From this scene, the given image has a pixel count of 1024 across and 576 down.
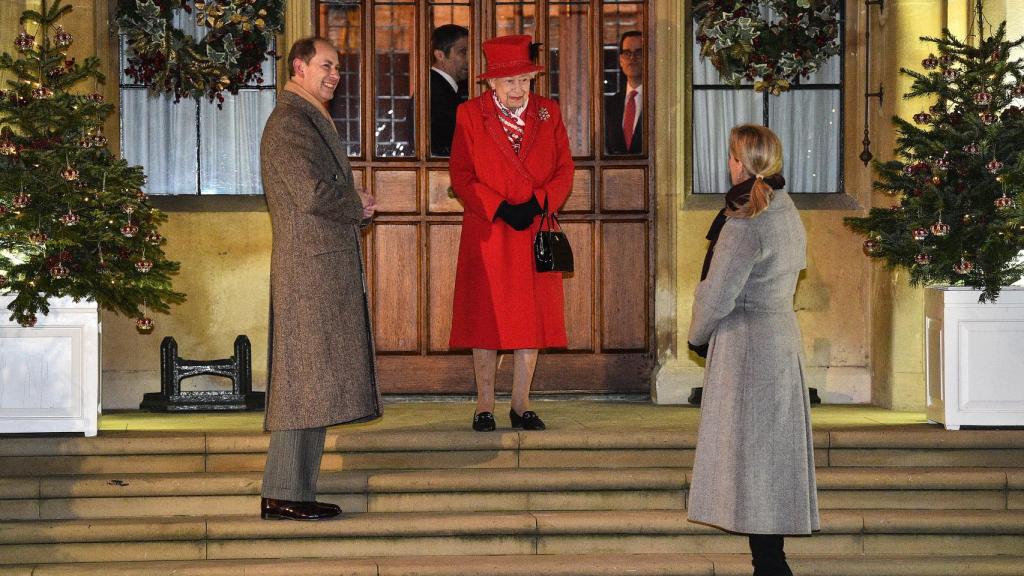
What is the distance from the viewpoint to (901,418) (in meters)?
7.66

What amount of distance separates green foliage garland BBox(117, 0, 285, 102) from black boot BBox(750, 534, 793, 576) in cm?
473

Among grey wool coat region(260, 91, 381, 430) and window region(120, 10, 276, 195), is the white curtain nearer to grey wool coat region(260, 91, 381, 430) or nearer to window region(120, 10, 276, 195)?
window region(120, 10, 276, 195)

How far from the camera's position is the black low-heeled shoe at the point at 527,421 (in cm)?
689

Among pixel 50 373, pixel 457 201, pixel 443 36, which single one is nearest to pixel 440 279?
pixel 457 201

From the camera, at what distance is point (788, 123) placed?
28.3ft

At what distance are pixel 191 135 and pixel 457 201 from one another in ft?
5.57

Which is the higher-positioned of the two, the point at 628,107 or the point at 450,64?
the point at 450,64

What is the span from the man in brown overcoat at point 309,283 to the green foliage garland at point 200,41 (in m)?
2.63

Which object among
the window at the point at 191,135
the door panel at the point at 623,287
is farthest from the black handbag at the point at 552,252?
the window at the point at 191,135

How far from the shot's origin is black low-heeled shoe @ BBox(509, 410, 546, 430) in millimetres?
6891

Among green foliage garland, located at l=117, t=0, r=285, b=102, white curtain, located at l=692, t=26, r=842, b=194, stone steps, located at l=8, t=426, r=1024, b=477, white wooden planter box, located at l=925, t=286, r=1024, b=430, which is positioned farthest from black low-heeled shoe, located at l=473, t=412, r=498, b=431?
green foliage garland, located at l=117, t=0, r=285, b=102

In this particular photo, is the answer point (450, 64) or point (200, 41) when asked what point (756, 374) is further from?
point (200, 41)

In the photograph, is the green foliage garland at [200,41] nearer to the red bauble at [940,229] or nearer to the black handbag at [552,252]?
the black handbag at [552,252]

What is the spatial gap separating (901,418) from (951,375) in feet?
2.30
